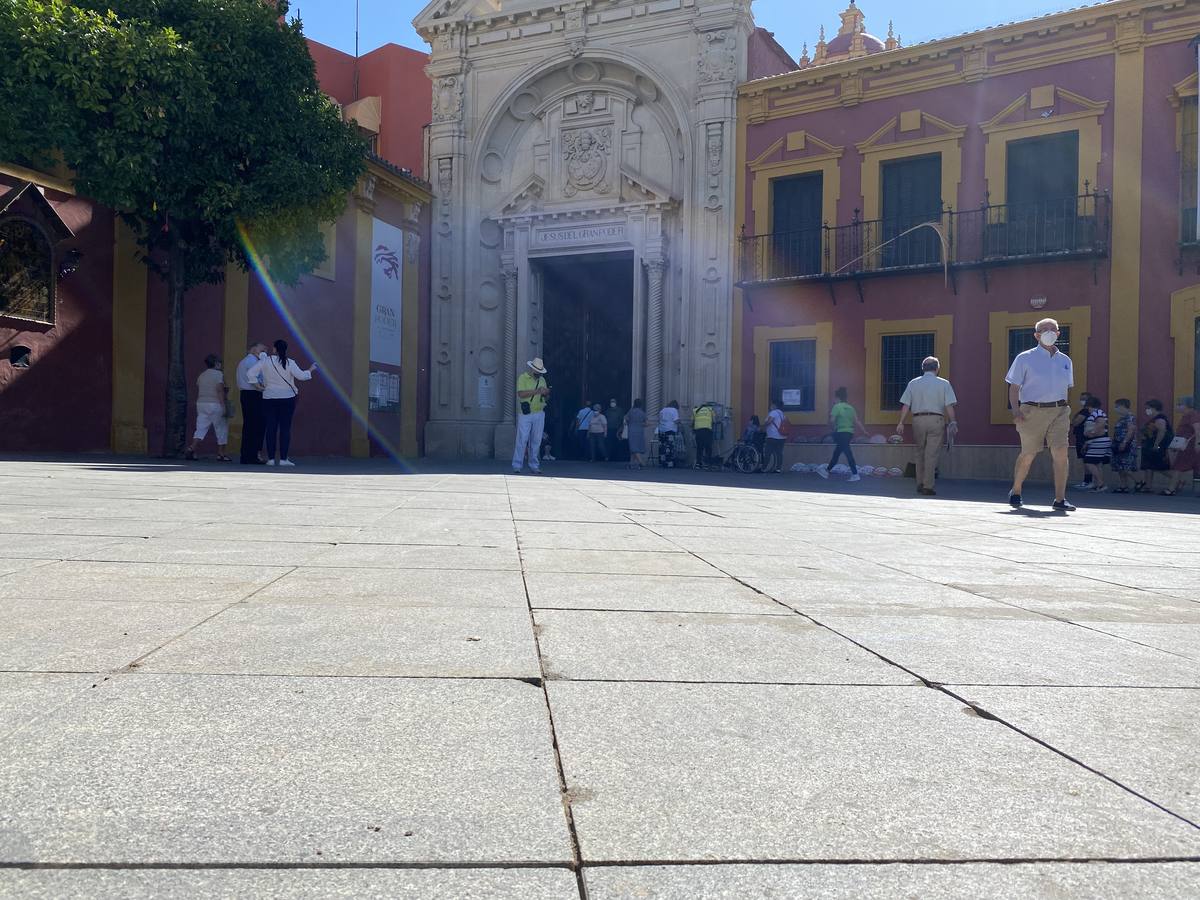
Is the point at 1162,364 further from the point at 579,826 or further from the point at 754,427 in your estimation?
the point at 579,826

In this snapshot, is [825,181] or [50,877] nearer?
[50,877]

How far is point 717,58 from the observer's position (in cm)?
2131

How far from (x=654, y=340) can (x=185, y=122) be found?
11454mm

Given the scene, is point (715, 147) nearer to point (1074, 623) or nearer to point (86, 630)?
point (1074, 623)

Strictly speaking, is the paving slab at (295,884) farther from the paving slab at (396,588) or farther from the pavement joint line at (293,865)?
the paving slab at (396,588)

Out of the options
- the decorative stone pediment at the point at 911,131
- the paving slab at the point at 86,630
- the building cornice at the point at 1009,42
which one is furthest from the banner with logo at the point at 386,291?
the paving slab at the point at 86,630

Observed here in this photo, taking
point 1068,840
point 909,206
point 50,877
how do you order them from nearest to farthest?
point 50,877
point 1068,840
point 909,206

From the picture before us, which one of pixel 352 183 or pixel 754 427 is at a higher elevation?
pixel 352 183

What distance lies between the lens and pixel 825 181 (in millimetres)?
20328

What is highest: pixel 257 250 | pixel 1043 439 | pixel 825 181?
pixel 825 181

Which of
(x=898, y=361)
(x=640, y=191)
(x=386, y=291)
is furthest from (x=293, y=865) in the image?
(x=640, y=191)

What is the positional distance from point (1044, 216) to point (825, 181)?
14.1ft

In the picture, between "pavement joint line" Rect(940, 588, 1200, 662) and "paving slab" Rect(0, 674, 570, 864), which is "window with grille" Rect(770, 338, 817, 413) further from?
"paving slab" Rect(0, 674, 570, 864)

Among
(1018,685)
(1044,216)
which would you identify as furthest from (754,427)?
(1018,685)
